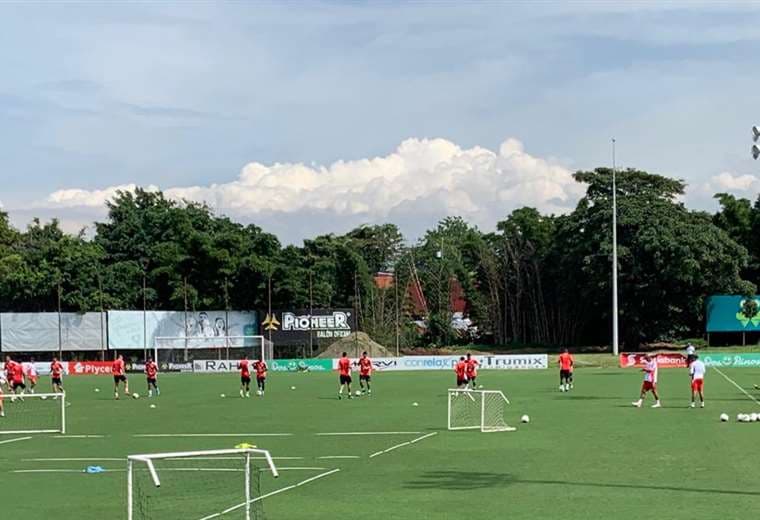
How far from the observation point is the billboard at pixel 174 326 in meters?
76.9

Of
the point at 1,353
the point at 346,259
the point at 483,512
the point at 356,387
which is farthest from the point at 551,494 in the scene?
the point at 346,259

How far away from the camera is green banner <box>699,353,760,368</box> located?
64750 millimetres

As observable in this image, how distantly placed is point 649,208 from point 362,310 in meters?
26.7

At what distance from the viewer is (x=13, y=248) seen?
3374 inches

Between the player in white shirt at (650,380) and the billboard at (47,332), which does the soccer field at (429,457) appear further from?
the billboard at (47,332)

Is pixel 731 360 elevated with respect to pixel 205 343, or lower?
lower

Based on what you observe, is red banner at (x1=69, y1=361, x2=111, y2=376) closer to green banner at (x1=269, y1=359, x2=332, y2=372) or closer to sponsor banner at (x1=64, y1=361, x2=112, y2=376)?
sponsor banner at (x1=64, y1=361, x2=112, y2=376)

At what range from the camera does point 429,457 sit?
19.8 meters

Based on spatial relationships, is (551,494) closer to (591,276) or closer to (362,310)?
(591,276)

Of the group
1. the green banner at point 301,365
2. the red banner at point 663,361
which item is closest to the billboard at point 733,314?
the red banner at point 663,361

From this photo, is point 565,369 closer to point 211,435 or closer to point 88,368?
point 211,435

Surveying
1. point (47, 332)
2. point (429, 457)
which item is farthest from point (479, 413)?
point (47, 332)

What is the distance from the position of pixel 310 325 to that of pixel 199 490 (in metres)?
61.4

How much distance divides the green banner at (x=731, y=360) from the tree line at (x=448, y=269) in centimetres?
743
